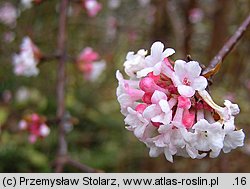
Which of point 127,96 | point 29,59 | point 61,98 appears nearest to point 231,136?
point 127,96

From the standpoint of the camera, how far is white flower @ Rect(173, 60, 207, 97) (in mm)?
904

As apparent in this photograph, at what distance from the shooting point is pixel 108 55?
4117mm

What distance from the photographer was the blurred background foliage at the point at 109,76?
124 inches

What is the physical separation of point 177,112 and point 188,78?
70mm

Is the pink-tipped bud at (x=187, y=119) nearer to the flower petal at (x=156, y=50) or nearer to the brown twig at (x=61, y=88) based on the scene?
the flower petal at (x=156, y=50)

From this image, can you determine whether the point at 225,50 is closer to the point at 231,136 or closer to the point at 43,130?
the point at 231,136

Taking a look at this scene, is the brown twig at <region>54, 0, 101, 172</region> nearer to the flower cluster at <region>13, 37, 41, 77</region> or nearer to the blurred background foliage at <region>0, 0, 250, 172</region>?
the flower cluster at <region>13, 37, 41, 77</region>

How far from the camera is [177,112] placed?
926 millimetres

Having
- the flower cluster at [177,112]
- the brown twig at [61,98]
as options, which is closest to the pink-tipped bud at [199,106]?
the flower cluster at [177,112]

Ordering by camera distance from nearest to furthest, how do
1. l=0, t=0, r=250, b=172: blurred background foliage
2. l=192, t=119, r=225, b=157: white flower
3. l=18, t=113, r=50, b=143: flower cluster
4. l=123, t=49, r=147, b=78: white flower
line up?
l=192, t=119, r=225, b=157: white flower
l=123, t=49, r=147, b=78: white flower
l=18, t=113, r=50, b=143: flower cluster
l=0, t=0, r=250, b=172: blurred background foliage

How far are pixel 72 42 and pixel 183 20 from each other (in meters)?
0.91

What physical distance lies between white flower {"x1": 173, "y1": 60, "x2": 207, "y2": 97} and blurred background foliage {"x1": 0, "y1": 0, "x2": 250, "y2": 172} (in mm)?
1770

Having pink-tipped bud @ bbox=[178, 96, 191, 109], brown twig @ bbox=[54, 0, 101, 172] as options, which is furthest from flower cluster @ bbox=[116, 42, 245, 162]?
brown twig @ bbox=[54, 0, 101, 172]

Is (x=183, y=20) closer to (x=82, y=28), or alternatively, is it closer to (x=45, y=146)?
(x=82, y=28)
